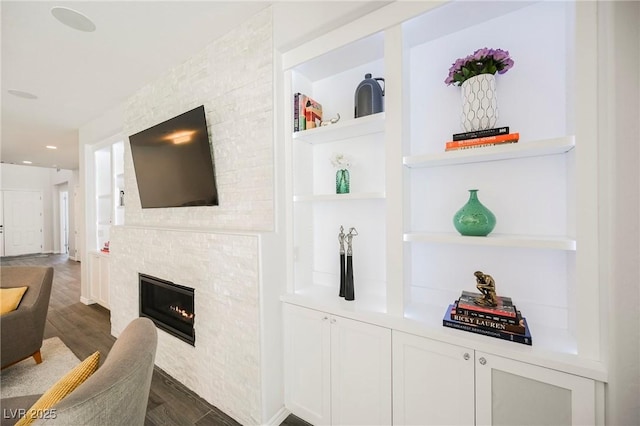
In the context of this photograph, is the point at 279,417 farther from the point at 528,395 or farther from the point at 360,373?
the point at 528,395

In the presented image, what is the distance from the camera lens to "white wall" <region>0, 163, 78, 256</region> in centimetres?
802

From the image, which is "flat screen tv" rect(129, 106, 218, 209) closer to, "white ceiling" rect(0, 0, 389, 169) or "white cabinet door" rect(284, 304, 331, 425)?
"white ceiling" rect(0, 0, 389, 169)

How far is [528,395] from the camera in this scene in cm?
106

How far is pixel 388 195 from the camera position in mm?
1414

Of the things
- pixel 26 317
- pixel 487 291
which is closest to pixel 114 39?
pixel 26 317

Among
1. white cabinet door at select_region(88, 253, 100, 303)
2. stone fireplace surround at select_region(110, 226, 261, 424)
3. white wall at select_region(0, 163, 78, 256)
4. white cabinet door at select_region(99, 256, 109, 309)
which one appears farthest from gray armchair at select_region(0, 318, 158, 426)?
white wall at select_region(0, 163, 78, 256)

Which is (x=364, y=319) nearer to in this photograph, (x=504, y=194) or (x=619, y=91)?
(x=504, y=194)

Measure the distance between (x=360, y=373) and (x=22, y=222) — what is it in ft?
39.0

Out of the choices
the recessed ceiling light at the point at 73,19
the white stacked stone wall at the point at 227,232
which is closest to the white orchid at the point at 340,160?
the white stacked stone wall at the point at 227,232

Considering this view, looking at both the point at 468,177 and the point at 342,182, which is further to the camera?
the point at 342,182

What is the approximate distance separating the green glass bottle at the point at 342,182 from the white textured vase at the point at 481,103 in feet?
2.40

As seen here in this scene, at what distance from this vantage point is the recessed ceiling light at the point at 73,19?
1749 millimetres

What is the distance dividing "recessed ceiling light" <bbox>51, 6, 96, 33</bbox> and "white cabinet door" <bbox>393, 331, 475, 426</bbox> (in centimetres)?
284

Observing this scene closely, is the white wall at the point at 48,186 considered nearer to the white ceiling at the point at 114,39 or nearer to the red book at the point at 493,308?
the white ceiling at the point at 114,39
